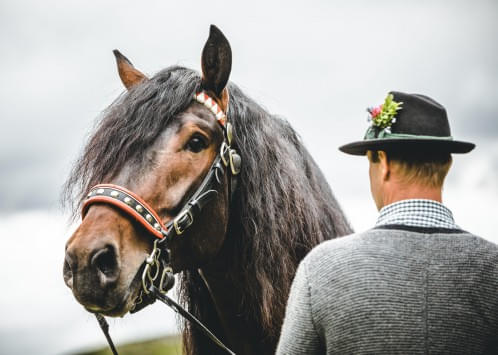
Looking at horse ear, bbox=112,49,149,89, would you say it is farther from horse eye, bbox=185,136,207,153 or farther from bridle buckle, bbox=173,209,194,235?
bridle buckle, bbox=173,209,194,235

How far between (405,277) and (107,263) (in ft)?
4.88

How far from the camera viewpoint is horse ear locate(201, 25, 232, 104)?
346 centimetres

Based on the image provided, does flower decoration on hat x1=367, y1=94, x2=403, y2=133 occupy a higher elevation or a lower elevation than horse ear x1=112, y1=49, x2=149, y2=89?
lower

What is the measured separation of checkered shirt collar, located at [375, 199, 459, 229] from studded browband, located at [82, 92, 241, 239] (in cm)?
133

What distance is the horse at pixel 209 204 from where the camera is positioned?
293 centimetres

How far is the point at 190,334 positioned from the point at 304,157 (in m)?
1.58

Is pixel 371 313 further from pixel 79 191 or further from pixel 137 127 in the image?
pixel 79 191

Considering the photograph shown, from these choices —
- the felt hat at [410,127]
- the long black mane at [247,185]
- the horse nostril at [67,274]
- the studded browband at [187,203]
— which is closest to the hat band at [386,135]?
the felt hat at [410,127]

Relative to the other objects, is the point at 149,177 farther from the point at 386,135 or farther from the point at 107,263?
the point at 386,135

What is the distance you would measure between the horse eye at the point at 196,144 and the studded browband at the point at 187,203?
12cm

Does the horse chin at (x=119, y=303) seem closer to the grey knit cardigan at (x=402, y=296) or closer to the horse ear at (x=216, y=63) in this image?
the grey knit cardigan at (x=402, y=296)

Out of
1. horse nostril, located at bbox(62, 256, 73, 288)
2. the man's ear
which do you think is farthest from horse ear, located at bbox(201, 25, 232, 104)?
the man's ear

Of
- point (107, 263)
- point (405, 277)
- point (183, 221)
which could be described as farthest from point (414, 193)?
point (107, 263)

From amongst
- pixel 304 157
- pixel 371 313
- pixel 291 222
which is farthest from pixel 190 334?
pixel 371 313
